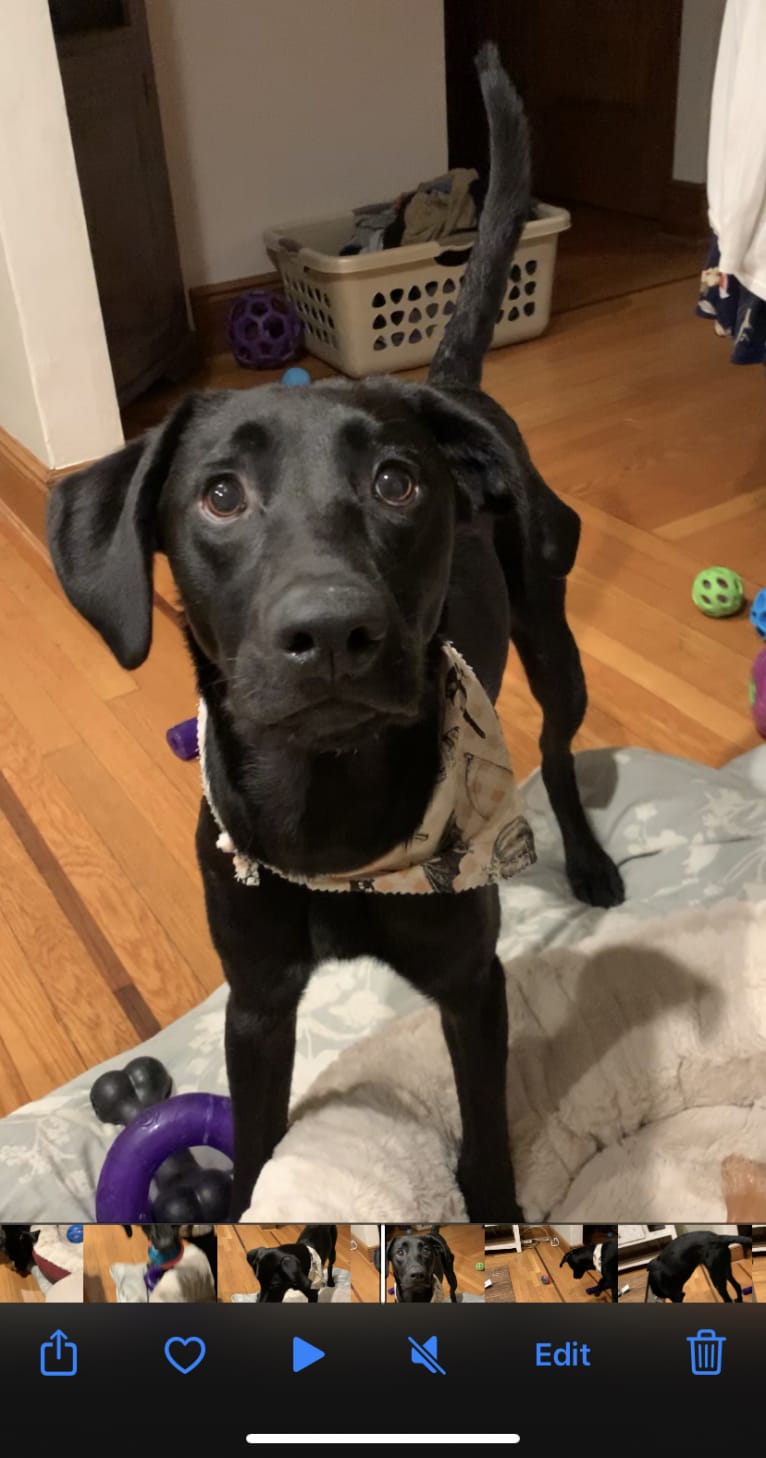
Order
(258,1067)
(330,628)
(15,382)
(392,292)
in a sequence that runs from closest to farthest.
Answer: (330,628)
(258,1067)
(15,382)
(392,292)

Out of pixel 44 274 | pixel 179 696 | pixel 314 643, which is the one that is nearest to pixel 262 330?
pixel 44 274

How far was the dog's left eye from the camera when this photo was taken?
0.92 metres

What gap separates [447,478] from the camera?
1006mm

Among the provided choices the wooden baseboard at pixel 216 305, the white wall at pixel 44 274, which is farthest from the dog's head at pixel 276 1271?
the wooden baseboard at pixel 216 305

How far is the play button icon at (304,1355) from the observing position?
1.43ft

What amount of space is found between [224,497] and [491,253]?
0.83 meters

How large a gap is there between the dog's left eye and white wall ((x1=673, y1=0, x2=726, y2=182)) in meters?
3.59

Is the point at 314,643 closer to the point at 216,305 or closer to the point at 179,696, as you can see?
the point at 179,696

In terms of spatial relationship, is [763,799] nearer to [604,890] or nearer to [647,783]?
[647,783]

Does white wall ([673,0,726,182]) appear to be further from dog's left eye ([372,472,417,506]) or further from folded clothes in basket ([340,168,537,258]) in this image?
dog's left eye ([372,472,417,506])

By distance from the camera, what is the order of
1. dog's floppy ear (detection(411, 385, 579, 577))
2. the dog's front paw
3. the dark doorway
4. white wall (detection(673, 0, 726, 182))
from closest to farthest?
dog's floppy ear (detection(411, 385, 579, 577)), the dog's front paw, white wall (detection(673, 0, 726, 182)), the dark doorway

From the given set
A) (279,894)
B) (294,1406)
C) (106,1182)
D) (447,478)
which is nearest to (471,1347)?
(294,1406)

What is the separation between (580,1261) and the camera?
1.55 feet

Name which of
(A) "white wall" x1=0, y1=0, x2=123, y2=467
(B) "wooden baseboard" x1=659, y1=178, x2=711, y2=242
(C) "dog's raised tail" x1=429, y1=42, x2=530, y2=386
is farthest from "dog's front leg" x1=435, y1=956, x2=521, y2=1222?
(B) "wooden baseboard" x1=659, y1=178, x2=711, y2=242
